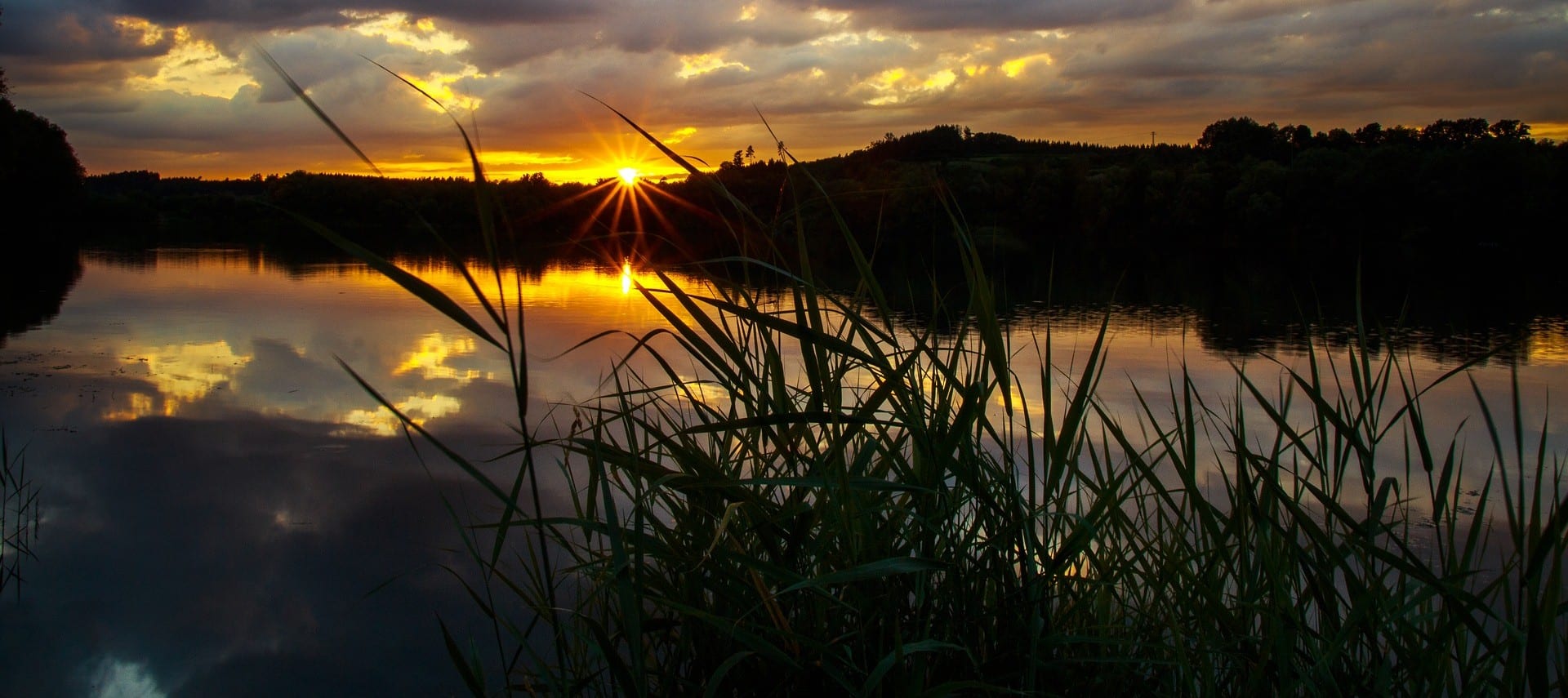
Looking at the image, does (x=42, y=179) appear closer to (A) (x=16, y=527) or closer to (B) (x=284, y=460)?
(B) (x=284, y=460)

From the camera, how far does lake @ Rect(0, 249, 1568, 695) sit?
4.48 meters

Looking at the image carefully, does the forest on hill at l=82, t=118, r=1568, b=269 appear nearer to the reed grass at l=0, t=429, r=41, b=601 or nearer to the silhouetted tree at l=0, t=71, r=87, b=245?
the silhouetted tree at l=0, t=71, r=87, b=245

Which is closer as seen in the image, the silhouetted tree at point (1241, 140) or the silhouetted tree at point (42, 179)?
the silhouetted tree at point (42, 179)

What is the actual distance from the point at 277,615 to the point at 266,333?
37.0ft

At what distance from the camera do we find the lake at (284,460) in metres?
4.48

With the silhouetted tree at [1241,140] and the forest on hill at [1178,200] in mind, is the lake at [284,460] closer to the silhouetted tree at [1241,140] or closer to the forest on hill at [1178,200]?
the forest on hill at [1178,200]

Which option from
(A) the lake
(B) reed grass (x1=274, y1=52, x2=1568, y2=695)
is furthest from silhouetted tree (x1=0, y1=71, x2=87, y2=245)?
(B) reed grass (x1=274, y1=52, x2=1568, y2=695)

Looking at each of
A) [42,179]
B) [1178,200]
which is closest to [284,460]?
[1178,200]

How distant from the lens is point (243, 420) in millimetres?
8883

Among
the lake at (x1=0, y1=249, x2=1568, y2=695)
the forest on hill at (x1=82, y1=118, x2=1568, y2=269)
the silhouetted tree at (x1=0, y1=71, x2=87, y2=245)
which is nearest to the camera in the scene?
the lake at (x1=0, y1=249, x2=1568, y2=695)

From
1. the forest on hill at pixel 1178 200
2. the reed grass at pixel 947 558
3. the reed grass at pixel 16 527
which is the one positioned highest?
the forest on hill at pixel 1178 200

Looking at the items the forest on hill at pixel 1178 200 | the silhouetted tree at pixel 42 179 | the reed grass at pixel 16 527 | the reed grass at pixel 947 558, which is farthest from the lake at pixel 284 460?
the silhouetted tree at pixel 42 179

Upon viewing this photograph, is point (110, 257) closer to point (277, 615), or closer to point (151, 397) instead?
point (151, 397)

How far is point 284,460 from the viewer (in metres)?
7.56
